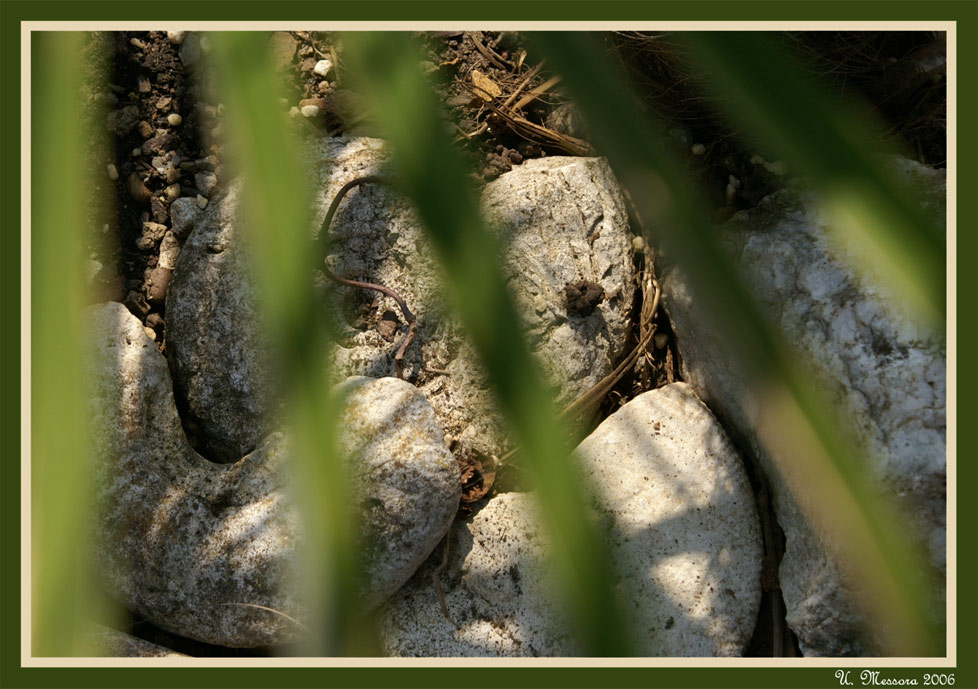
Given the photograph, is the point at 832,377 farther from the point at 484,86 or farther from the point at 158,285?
the point at 158,285

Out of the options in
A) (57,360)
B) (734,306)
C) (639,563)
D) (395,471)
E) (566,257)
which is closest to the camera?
(734,306)

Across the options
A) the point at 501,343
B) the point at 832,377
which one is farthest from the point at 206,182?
the point at 832,377

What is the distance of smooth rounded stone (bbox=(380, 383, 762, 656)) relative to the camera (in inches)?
48.4

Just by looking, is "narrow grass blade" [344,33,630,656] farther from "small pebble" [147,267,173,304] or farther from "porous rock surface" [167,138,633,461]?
"small pebble" [147,267,173,304]

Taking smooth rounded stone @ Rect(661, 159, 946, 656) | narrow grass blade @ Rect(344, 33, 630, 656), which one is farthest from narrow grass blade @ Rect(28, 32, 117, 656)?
smooth rounded stone @ Rect(661, 159, 946, 656)

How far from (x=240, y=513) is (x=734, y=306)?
823mm

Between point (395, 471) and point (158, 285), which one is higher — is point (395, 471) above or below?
below

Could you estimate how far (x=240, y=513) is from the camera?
1124mm

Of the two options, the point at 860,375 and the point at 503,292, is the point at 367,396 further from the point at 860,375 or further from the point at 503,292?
the point at 860,375

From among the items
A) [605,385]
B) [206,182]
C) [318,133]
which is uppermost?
[318,133]

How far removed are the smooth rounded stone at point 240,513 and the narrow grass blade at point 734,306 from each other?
0.60 meters

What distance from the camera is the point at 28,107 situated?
2.79ft

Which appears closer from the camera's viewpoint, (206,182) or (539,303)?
(539,303)
